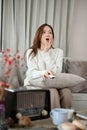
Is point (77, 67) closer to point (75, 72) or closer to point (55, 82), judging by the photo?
point (75, 72)

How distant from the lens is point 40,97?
1.71 metres

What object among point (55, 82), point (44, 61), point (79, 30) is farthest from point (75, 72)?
point (79, 30)

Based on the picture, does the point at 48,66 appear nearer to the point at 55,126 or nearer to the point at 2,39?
the point at 2,39

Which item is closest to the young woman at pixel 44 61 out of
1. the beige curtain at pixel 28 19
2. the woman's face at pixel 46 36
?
the woman's face at pixel 46 36

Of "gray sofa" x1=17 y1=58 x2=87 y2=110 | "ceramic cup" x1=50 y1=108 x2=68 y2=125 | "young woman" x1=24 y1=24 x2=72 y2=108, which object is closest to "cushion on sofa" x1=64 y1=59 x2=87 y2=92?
"gray sofa" x1=17 y1=58 x2=87 y2=110

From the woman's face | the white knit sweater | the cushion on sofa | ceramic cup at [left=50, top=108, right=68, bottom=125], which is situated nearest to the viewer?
ceramic cup at [left=50, top=108, right=68, bottom=125]

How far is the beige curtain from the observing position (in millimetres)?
3166

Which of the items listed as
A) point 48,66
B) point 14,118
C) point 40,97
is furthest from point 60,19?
point 14,118

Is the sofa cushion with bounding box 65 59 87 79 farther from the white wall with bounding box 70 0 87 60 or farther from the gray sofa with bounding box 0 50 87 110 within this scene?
the white wall with bounding box 70 0 87 60

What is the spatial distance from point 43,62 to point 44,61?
0.08 ft

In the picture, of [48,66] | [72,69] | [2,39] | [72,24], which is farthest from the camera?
[72,24]

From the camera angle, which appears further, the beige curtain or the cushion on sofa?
the beige curtain

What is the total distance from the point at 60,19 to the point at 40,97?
1.84 meters

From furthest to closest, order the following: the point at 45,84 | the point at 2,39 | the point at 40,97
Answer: the point at 2,39 → the point at 45,84 → the point at 40,97
